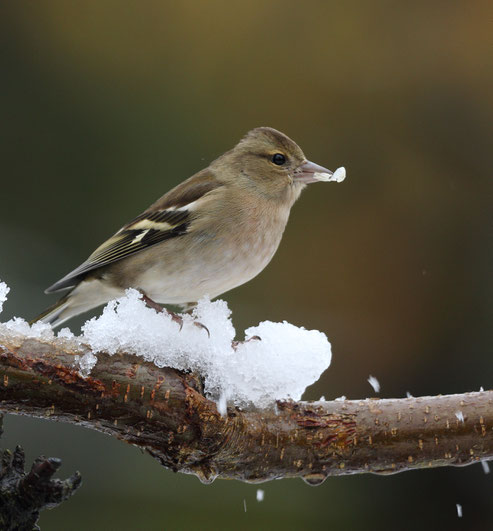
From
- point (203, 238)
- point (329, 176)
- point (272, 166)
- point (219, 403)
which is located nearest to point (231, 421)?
point (219, 403)

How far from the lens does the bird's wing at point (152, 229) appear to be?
7.34 feet

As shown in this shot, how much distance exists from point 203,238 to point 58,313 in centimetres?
56

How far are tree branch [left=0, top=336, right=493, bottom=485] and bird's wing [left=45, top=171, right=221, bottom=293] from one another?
2.64 ft

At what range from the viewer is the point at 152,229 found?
90.4 inches

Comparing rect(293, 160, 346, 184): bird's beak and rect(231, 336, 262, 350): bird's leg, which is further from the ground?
rect(293, 160, 346, 184): bird's beak

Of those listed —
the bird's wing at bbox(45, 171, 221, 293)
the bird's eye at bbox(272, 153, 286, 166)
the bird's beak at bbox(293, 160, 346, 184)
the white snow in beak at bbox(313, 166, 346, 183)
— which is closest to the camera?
the white snow in beak at bbox(313, 166, 346, 183)

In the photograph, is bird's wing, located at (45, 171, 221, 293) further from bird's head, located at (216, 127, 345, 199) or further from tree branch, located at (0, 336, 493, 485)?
tree branch, located at (0, 336, 493, 485)

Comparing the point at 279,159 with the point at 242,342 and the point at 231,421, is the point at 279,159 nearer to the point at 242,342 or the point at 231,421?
the point at 242,342

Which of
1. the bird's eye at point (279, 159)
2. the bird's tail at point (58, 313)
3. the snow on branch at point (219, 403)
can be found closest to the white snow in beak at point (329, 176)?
the bird's eye at point (279, 159)

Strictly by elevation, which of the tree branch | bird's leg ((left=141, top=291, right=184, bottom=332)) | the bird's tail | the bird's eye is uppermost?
the bird's eye

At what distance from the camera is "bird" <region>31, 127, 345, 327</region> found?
2137 mm

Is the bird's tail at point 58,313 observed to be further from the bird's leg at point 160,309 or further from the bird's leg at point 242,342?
the bird's leg at point 242,342

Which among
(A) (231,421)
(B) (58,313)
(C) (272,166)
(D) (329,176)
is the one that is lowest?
(A) (231,421)

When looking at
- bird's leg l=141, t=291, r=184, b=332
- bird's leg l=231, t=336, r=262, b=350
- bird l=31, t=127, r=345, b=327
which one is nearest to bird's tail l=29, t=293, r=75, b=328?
bird l=31, t=127, r=345, b=327
